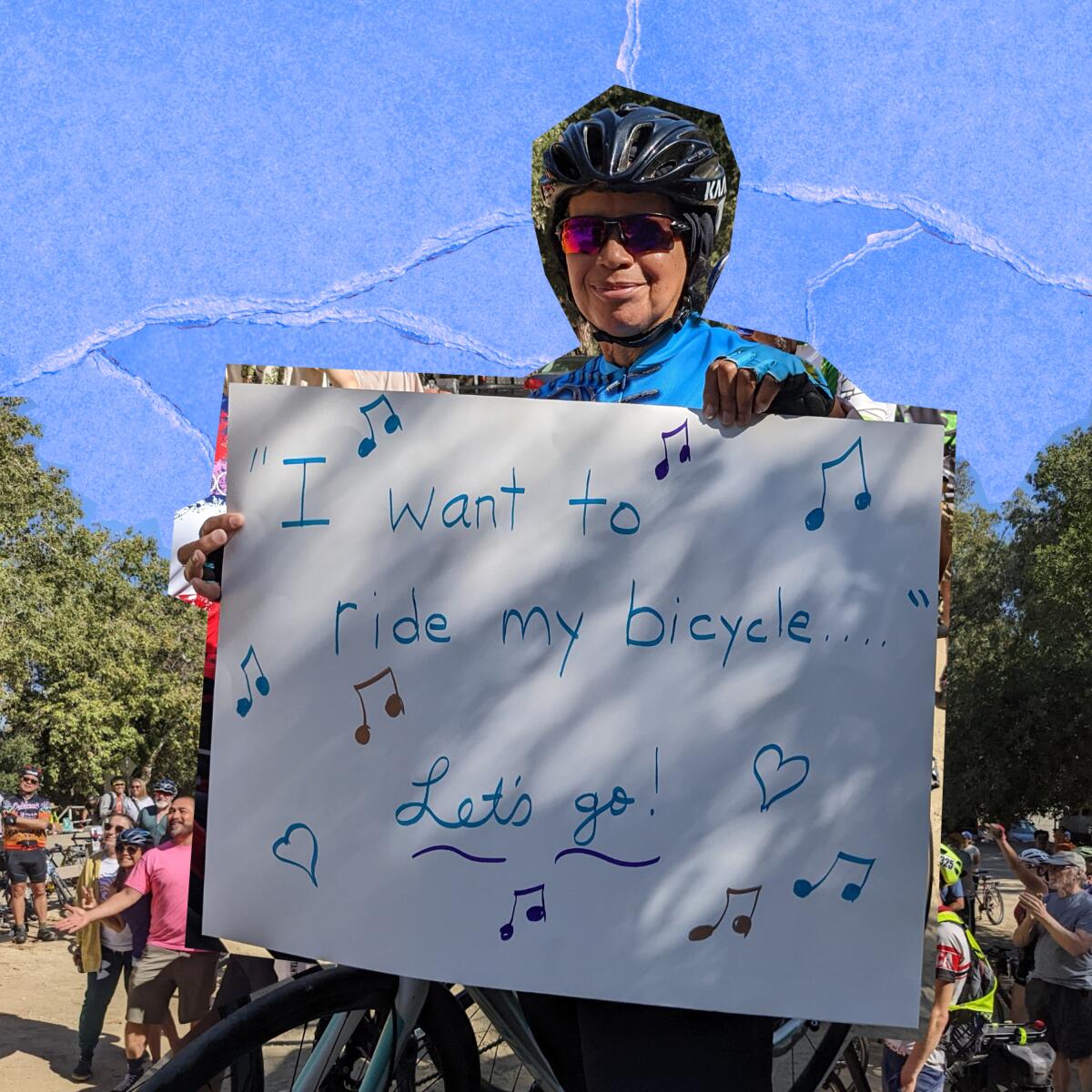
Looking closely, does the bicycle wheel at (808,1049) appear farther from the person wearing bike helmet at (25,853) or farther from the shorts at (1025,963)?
the person wearing bike helmet at (25,853)

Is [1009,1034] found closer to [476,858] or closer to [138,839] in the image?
[138,839]

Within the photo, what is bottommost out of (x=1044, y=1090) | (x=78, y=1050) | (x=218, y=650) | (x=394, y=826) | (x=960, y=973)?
(x=78, y=1050)

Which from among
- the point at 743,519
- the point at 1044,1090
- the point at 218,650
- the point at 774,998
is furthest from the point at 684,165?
the point at 1044,1090

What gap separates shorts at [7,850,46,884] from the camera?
41.2 feet

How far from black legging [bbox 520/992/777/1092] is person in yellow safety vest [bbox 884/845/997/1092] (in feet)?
10.5

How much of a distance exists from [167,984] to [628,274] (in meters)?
5.93

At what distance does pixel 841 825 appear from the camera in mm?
2059

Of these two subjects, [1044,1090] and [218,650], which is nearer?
[218,650]

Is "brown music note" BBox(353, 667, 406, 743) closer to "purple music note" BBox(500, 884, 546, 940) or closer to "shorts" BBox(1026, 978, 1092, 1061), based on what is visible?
"purple music note" BBox(500, 884, 546, 940)

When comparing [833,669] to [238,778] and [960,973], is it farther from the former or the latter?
[960,973]

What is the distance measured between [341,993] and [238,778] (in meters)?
0.40

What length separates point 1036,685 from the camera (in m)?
28.6

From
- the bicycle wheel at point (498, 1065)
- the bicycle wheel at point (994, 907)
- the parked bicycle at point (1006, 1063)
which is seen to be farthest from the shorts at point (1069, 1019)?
the bicycle wheel at point (994, 907)

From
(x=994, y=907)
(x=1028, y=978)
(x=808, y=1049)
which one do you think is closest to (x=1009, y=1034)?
(x=1028, y=978)
